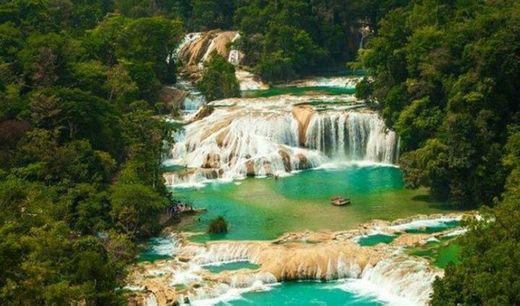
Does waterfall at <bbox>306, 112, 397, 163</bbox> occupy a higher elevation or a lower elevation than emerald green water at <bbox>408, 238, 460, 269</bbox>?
higher

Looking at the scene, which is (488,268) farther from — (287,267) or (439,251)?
(287,267)

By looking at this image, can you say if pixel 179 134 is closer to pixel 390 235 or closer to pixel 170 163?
pixel 170 163

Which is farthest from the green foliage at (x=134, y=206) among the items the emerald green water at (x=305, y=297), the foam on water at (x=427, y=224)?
the foam on water at (x=427, y=224)

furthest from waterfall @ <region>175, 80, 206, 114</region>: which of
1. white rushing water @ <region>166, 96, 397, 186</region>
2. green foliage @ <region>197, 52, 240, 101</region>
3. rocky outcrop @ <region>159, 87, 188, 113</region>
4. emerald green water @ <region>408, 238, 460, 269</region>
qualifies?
emerald green water @ <region>408, 238, 460, 269</region>

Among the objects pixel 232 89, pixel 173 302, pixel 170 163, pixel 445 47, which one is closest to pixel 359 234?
pixel 173 302

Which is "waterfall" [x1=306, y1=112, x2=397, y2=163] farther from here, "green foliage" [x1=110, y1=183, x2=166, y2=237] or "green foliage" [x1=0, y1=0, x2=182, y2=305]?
"green foliage" [x1=110, y1=183, x2=166, y2=237]
